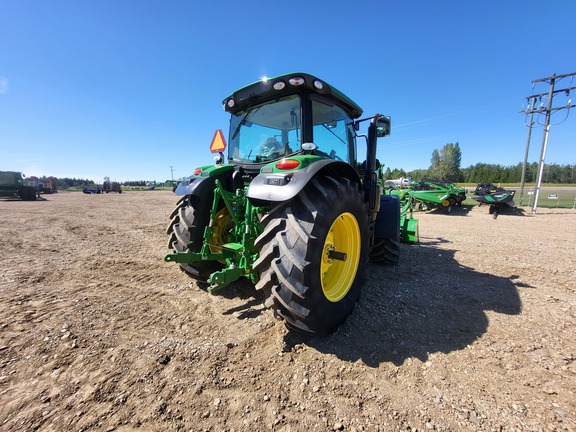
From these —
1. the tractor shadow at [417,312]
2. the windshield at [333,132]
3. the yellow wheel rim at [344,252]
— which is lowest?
the tractor shadow at [417,312]

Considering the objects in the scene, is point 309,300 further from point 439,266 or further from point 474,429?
point 439,266

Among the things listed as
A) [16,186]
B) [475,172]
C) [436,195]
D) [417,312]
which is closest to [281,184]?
[417,312]

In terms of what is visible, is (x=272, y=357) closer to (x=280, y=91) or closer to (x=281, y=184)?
(x=281, y=184)

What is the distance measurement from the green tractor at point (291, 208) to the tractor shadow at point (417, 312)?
0.23 metres

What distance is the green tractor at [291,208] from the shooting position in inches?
71.1

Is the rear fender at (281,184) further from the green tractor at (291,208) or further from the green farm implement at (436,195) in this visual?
the green farm implement at (436,195)

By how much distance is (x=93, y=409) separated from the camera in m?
1.43

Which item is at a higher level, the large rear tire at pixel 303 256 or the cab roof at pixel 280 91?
the cab roof at pixel 280 91

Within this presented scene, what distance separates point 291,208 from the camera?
193cm

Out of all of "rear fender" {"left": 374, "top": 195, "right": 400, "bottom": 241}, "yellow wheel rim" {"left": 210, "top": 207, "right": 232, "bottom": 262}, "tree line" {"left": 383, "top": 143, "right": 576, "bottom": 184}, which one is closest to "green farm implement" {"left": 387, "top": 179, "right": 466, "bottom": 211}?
"rear fender" {"left": 374, "top": 195, "right": 400, "bottom": 241}

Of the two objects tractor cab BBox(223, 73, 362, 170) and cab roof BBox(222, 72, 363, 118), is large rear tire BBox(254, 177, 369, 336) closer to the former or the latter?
tractor cab BBox(223, 73, 362, 170)

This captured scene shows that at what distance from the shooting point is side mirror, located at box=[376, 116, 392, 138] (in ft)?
10.6

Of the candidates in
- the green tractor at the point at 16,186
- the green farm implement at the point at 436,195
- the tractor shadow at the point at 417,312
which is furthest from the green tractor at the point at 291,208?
the green tractor at the point at 16,186

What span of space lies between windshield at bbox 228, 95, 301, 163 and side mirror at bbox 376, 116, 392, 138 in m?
1.24
